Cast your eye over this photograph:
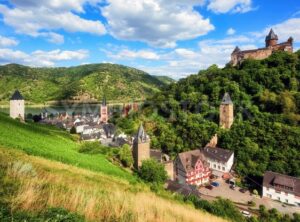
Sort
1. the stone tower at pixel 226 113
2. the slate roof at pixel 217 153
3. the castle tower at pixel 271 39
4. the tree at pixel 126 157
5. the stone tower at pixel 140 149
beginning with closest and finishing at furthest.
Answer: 1. the tree at pixel 126 157
2. the stone tower at pixel 140 149
3. the slate roof at pixel 217 153
4. the stone tower at pixel 226 113
5. the castle tower at pixel 271 39

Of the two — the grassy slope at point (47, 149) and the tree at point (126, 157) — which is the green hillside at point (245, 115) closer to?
the tree at point (126, 157)

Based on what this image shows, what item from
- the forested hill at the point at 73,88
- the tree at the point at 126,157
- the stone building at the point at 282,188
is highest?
the forested hill at the point at 73,88

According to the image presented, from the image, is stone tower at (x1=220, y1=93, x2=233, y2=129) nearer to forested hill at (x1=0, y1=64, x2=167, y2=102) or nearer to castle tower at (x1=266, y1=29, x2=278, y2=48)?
castle tower at (x1=266, y1=29, x2=278, y2=48)

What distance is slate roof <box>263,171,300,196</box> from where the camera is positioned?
1145 inches

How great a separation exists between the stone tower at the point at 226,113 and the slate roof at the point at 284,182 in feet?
50.4

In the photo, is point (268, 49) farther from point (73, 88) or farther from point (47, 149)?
point (73, 88)

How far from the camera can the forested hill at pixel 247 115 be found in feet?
119

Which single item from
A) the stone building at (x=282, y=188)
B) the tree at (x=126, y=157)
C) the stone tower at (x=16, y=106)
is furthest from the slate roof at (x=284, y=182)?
the stone tower at (x=16, y=106)

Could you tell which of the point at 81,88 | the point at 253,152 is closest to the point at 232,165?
the point at 253,152

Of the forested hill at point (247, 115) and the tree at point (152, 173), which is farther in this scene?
the forested hill at point (247, 115)

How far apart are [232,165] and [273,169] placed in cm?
614

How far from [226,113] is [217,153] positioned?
9.55 metres

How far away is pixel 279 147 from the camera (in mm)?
36812

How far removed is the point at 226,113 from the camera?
45.5 meters
